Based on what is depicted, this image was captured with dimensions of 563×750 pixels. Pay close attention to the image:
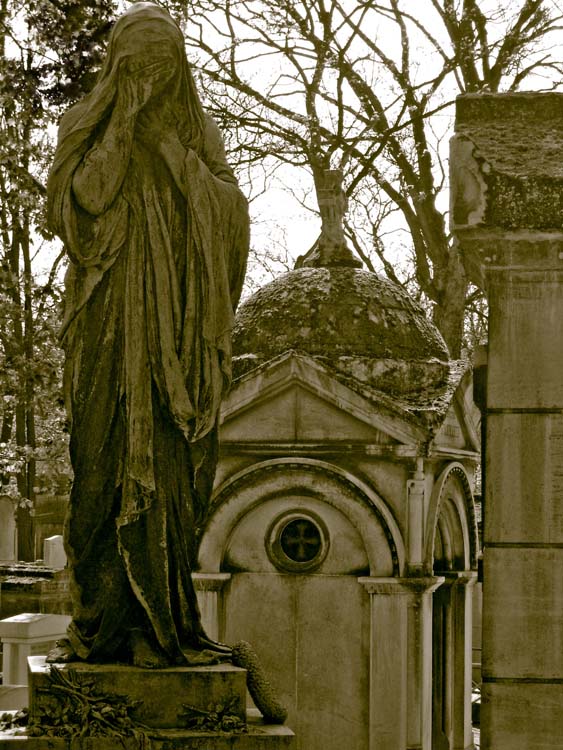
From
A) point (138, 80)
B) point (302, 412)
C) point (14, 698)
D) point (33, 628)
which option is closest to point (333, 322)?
point (302, 412)

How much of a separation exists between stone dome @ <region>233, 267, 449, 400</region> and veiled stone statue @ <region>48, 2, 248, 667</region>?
18.3 feet

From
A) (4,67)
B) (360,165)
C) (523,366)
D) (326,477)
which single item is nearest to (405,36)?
(360,165)

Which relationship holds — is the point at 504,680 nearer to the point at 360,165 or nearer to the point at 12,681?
the point at 12,681

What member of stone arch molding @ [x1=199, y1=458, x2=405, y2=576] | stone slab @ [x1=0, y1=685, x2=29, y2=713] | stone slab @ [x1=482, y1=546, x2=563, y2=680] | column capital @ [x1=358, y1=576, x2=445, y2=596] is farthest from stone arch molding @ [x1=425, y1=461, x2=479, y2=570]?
stone slab @ [x1=482, y1=546, x2=563, y2=680]

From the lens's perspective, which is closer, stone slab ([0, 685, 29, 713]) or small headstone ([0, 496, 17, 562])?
stone slab ([0, 685, 29, 713])

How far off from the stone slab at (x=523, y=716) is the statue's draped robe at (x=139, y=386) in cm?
132

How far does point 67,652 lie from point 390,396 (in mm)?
5834

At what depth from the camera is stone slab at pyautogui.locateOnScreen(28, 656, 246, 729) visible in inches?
195

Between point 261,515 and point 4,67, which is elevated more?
point 4,67

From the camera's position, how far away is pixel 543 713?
6.03 m

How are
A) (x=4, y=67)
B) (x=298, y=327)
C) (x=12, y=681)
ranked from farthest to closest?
(x=4, y=67) < (x=12, y=681) < (x=298, y=327)

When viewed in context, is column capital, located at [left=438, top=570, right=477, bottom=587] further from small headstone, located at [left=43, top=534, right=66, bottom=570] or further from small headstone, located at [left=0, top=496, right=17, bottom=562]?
small headstone, located at [left=0, top=496, right=17, bottom=562]

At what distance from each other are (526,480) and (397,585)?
445cm

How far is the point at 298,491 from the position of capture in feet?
34.8
